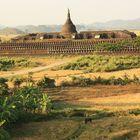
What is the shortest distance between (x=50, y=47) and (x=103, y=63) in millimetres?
8673

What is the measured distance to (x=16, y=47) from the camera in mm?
44781

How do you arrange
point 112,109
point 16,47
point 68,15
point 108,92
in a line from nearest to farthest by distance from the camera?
point 112,109 → point 108,92 → point 16,47 → point 68,15

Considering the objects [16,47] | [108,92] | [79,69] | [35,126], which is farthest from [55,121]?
[16,47]

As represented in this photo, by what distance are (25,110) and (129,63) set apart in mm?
19143

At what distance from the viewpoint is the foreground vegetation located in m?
34.0

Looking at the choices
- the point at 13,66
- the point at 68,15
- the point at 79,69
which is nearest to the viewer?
the point at 79,69

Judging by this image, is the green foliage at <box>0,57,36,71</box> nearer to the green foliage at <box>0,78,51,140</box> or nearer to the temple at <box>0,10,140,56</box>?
the temple at <box>0,10,140,56</box>

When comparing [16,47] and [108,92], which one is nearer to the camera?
[108,92]

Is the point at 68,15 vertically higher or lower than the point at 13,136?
higher

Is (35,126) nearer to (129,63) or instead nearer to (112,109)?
(112,109)

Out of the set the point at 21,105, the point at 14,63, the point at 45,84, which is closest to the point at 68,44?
the point at 14,63

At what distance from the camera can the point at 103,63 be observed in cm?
3669

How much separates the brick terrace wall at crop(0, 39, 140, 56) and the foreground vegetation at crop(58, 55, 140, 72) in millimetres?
2463

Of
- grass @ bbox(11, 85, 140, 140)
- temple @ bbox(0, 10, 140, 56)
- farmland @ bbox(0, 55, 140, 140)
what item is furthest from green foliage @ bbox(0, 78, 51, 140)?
temple @ bbox(0, 10, 140, 56)
